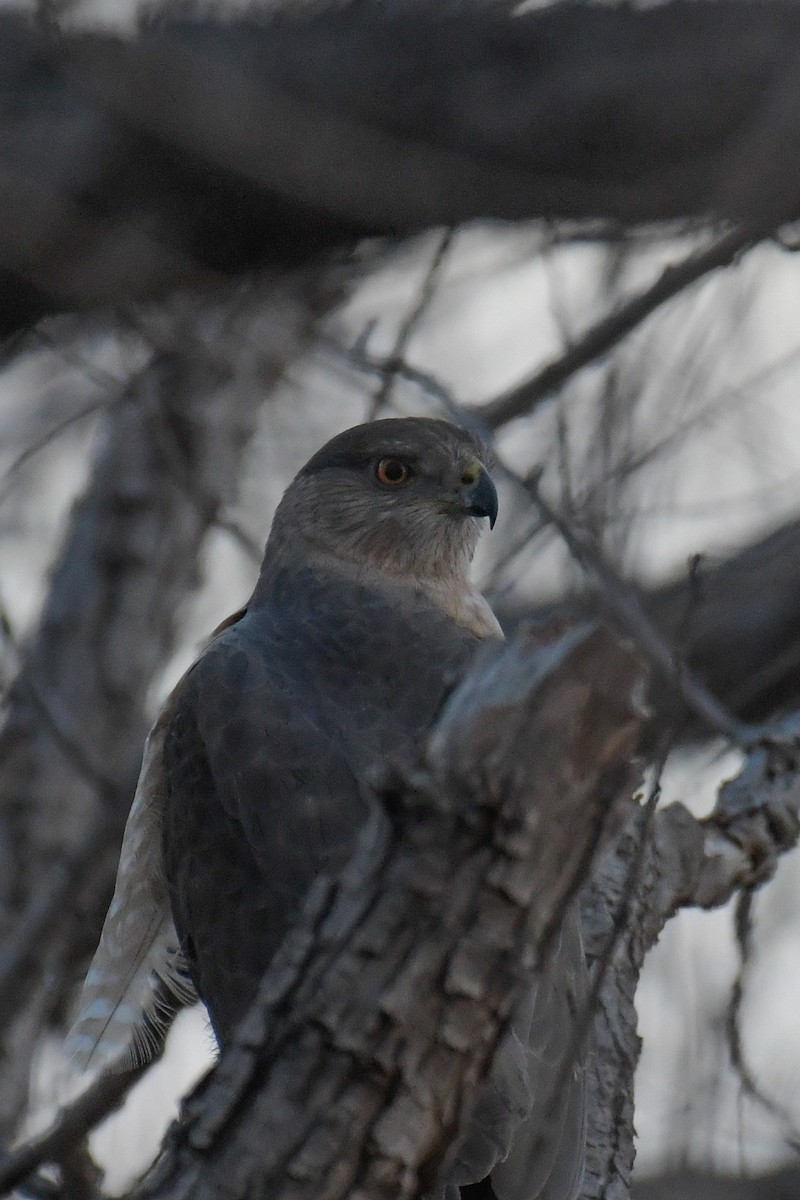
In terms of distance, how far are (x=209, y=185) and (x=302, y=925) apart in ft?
8.73

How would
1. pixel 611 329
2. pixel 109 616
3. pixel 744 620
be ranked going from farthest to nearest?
1. pixel 109 616
2. pixel 744 620
3. pixel 611 329

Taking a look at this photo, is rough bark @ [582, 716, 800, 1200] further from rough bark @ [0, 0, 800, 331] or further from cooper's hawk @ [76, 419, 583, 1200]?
rough bark @ [0, 0, 800, 331]

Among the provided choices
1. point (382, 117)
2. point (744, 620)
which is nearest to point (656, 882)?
point (744, 620)

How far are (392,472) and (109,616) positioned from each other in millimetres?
2451

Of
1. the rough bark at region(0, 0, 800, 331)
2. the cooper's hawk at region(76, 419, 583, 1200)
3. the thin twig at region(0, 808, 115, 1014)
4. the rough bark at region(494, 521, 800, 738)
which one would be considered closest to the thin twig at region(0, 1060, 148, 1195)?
the cooper's hawk at region(76, 419, 583, 1200)

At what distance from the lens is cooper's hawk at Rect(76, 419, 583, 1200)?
126 inches

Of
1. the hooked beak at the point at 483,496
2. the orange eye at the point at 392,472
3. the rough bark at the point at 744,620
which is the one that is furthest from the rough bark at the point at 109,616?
the rough bark at the point at 744,620

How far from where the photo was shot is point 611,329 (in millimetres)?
4484

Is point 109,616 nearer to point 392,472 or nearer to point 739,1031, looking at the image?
point 392,472

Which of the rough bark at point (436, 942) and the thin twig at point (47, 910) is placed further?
the thin twig at point (47, 910)

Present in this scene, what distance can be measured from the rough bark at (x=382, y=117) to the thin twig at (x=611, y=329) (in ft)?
0.49

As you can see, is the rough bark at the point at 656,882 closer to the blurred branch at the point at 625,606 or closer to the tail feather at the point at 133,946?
the blurred branch at the point at 625,606

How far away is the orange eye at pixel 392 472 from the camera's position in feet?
16.4

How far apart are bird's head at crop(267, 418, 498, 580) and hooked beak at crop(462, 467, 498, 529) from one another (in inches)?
0.5
